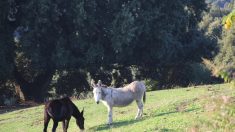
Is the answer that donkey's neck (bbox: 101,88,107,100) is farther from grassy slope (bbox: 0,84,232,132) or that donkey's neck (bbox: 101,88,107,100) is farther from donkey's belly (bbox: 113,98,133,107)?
grassy slope (bbox: 0,84,232,132)

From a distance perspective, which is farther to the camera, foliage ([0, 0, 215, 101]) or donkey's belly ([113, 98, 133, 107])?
foliage ([0, 0, 215, 101])

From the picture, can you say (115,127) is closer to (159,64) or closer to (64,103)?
(64,103)

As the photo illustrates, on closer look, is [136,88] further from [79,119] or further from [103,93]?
[79,119]

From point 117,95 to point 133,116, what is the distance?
1.25 metres

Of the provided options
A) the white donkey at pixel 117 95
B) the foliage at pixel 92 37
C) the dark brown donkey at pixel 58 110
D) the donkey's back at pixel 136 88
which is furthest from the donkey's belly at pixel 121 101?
the foliage at pixel 92 37

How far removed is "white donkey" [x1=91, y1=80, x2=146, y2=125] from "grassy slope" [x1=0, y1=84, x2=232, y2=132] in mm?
549

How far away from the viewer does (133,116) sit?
18.4m

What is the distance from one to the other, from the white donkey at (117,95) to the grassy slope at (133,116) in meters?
0.55

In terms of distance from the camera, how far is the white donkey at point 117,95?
17172 millimetres

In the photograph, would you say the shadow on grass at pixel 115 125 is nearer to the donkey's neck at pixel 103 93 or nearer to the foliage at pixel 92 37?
the donkey's neck at pixel 103 93

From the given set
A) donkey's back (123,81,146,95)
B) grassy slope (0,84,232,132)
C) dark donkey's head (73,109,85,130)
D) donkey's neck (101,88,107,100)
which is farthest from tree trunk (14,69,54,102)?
donkey's neck (101,88,107,100)

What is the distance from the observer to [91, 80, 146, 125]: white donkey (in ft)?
56.3

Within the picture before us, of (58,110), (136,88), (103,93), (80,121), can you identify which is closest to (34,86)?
(136,88)

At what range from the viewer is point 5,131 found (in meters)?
21.7
